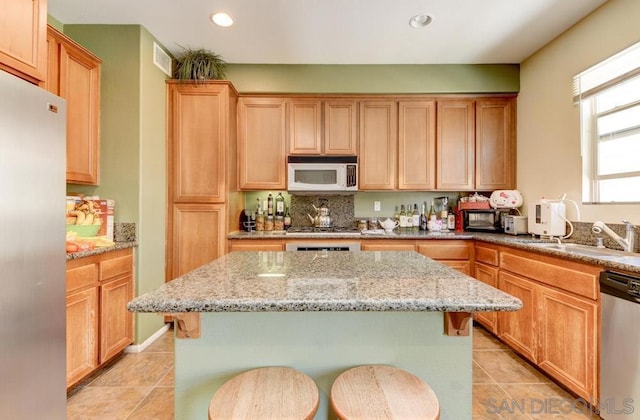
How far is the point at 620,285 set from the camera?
5.16 feet

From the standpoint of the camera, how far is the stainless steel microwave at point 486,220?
10.8 feet

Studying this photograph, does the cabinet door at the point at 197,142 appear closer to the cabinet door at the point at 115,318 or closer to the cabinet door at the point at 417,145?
the cabinet door at the point at 115,318

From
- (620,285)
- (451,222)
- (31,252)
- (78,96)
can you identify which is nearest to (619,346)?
(620,285)

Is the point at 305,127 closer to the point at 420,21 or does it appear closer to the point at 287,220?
the point at 287,220

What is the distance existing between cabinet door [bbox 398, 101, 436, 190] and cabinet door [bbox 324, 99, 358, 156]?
512 millimetres

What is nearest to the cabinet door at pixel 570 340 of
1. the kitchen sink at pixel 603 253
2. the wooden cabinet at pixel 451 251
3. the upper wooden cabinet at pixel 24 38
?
the kitchen sink at pixel 603 253

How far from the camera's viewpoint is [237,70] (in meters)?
3.26

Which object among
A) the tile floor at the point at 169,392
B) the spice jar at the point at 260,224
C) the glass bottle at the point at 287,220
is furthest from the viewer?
the glass bottle at the point at 287,220

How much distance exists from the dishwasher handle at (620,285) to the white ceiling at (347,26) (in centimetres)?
198

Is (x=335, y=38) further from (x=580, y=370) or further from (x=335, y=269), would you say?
(x=580, y=370)

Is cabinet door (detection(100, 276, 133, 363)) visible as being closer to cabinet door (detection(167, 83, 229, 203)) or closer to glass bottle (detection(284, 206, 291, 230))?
cabinet door (detection(167, 83, 229, 203))

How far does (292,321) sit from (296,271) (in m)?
0.22

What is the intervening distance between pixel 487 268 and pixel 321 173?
1.83 meters

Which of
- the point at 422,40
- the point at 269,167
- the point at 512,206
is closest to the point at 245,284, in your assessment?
the point at 269,167
